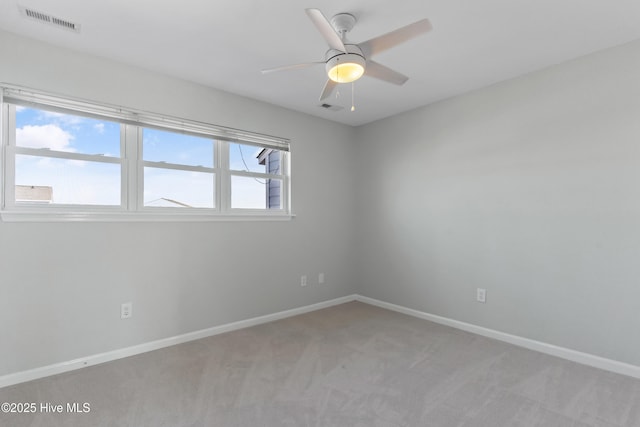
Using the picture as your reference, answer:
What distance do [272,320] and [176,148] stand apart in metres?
2.05

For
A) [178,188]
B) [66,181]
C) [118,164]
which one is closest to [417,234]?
[178,188]

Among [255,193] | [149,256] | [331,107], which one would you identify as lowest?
[149,256]

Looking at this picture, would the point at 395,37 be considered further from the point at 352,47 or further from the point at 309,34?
the point at 309,34

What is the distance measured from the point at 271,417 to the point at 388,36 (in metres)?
2.23

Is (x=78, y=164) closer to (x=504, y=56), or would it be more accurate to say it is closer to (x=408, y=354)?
(x=408, y=354)

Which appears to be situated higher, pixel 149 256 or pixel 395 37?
pixel 395 37

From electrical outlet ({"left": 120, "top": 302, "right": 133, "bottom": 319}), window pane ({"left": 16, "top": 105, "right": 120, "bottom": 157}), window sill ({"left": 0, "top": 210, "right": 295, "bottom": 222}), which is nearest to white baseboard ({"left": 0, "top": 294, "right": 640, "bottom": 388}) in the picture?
electrical outlet ({"left": 120, "top": 302, "right": 133, "bottom": 319})

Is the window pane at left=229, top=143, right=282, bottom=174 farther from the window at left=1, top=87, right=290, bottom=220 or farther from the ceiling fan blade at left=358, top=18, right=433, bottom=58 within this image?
the ceiling fan blade at left=358, top=18, right=433, bottom=58

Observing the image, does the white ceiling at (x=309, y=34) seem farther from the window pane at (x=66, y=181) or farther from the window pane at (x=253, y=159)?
the window pane at (x=66, y=181)

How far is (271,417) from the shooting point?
1.86 metres

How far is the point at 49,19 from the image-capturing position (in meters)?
2.08

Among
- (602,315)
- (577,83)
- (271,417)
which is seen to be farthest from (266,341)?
(577,83)

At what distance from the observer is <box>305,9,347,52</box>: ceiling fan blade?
152 cm

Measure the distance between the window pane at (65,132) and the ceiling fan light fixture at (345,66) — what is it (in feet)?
6.40
